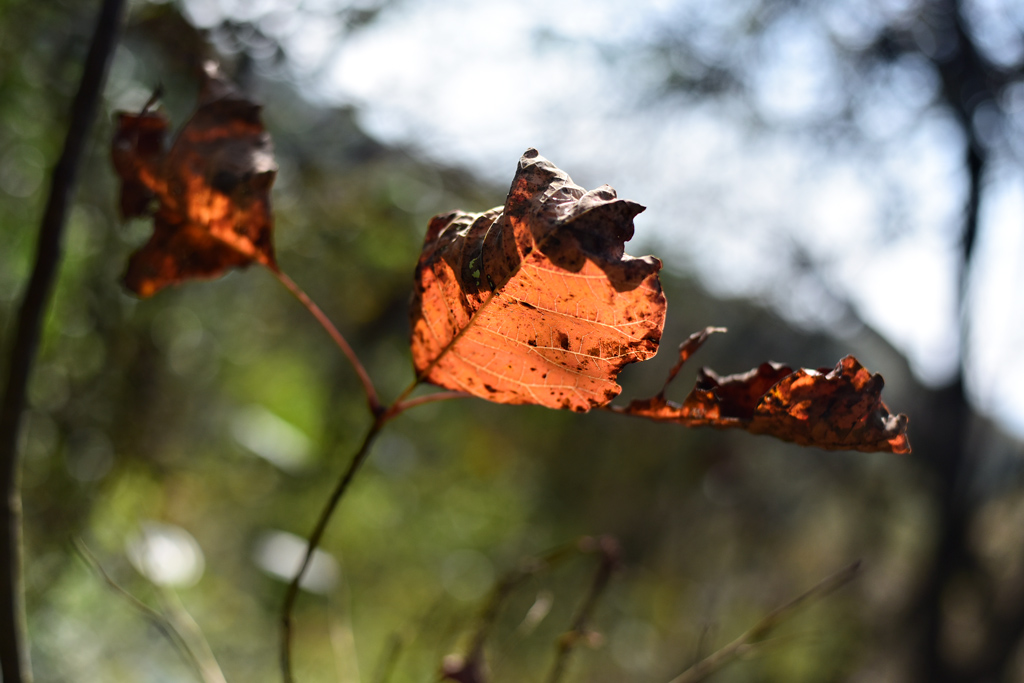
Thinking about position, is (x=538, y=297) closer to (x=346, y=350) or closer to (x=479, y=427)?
(x=346, y=350)

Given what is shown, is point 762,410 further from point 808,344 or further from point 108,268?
point 808,344

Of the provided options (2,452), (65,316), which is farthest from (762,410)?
(65,316)

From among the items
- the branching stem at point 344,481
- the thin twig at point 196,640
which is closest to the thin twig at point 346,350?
the branching stem at point 344,481

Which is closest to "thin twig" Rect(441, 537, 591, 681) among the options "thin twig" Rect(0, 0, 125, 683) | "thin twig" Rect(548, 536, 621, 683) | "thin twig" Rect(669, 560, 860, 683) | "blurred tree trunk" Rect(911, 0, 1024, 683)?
"thin twig" Rect(548, 536, 621, 683)

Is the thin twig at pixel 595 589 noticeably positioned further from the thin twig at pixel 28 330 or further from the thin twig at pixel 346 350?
the thin twig at pixel 28 330

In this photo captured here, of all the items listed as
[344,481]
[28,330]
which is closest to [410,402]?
[344,481]

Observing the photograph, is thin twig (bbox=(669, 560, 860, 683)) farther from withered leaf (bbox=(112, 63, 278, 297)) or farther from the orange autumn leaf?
withered leaf (bbox=(112, 63, 278, 297))
